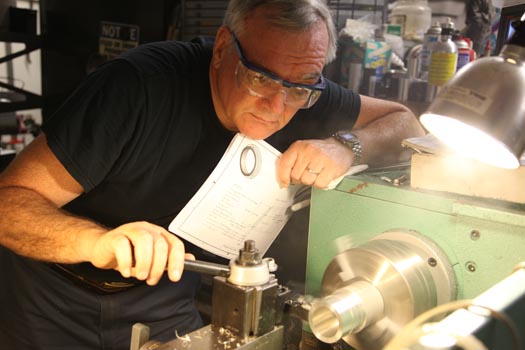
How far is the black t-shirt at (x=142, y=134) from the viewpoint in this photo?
1.13m

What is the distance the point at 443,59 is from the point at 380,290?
4.45 feet

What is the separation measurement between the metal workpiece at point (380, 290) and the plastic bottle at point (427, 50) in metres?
1.40

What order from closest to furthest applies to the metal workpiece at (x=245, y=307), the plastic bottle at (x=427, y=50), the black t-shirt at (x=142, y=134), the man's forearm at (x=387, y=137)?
1. the metal workpiece at (x=245, y=307)
2. the black t-shirt at (x=142, y=134)
3. the man's forearm at (x=387, y=137)
4. the plastic bottle at (x=427, y=50)

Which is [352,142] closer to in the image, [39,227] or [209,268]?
[209,268]

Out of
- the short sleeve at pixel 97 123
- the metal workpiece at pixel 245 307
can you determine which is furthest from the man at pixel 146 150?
the metal workpiece at pixel 245 307

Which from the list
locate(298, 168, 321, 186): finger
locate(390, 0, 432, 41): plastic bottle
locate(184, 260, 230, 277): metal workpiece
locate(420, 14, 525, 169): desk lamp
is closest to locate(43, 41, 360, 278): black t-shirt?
locate(298, 168, 321, 186): finger

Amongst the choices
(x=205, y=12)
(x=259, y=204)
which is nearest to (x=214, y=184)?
(x=259, y=204)

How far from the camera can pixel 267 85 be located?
1164 millimetres

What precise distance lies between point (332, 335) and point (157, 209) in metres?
0.69

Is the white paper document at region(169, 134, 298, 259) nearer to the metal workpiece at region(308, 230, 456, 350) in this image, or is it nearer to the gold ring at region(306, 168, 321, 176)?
the gold ring at region(306, 168, 321, 176)

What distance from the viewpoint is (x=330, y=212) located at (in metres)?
1.03

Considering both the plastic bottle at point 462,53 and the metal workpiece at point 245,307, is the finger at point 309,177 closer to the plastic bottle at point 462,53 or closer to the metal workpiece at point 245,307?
the metal workpiece at point 245,307

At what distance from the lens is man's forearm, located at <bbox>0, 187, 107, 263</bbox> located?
1021 mm

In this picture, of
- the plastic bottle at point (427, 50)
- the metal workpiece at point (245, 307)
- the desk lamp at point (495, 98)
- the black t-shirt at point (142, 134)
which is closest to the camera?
the desk lamp at point (495, 98)
